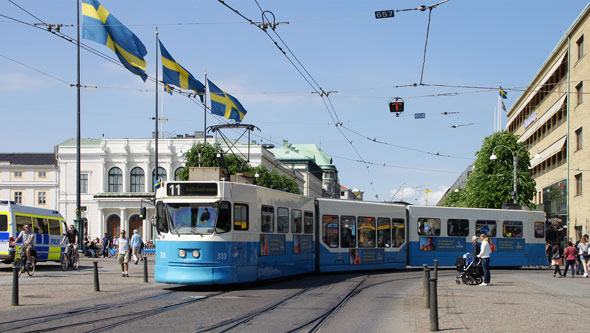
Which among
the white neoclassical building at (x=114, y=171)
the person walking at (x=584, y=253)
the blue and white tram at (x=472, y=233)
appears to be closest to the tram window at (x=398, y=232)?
the blue and white tram at (x=472, y=233)

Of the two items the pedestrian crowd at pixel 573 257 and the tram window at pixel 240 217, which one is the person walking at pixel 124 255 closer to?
the tram window at pixel 240 217

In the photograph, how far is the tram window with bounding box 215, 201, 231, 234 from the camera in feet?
61.2

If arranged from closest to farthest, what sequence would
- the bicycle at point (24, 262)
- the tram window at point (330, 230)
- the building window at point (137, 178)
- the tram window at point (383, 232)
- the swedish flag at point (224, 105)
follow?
the bicycle at point (24, 262)
the tram window at point (330, 230)
the tram window at point (383, 232)
the swedish flag at point (224, 105)
the building window at point (137, 178)

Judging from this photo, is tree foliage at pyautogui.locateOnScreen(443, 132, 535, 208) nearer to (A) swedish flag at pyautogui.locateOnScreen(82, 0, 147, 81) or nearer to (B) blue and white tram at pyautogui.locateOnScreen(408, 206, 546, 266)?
(B) blue and white tram at pyautogui.locateOnScreen(408, 206, 546, 266)

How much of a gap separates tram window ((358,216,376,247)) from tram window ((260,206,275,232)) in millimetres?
7135

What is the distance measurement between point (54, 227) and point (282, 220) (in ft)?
40.6

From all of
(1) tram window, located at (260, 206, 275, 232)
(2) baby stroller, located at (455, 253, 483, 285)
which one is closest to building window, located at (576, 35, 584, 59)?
(2) baby stroller, located at (455, 253, 483, 285)

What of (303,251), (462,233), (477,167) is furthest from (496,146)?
(303,251)

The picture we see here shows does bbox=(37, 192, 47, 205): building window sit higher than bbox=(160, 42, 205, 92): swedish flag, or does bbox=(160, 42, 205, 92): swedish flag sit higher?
bbox=(160, 42, 205, 92): swedish flag

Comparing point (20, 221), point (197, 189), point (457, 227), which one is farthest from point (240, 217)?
point (457, 227)

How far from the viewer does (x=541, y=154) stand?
64625 mm

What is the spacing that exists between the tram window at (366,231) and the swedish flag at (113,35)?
9.82m

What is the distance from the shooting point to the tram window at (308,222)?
2423 cm

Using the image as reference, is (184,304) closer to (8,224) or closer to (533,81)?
(8,224)
